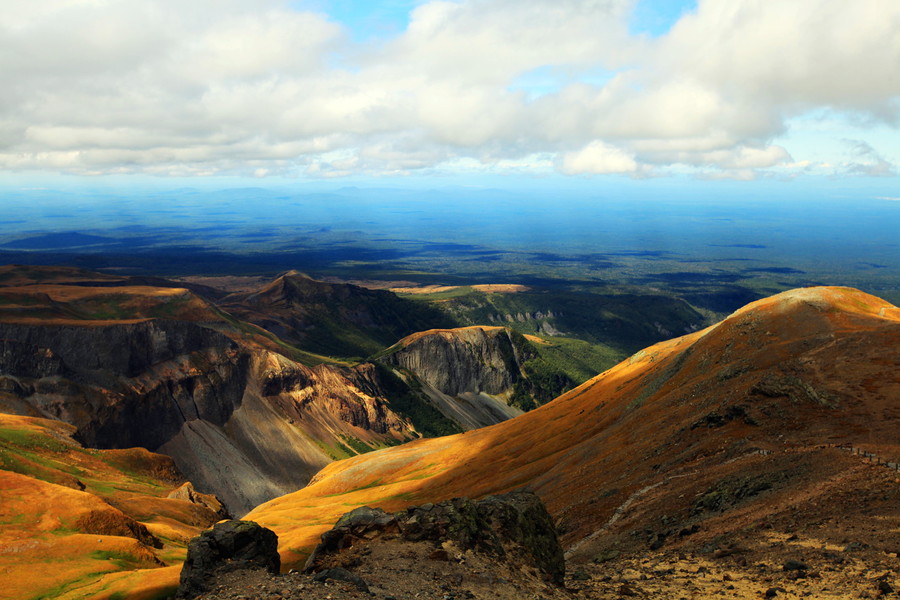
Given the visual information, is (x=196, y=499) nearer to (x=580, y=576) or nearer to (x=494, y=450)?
(x=494, y=450)

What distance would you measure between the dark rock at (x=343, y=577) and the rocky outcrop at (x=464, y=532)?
3.07 metres

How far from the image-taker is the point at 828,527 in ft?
86.8

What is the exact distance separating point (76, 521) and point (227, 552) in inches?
1334

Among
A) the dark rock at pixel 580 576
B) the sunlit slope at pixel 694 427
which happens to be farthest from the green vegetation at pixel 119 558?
the dark rock at pixel 580 576

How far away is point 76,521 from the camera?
51.1 m

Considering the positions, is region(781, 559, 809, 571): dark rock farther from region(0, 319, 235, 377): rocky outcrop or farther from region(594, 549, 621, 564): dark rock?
region(0, 319, 235, 377): rocky outcrop

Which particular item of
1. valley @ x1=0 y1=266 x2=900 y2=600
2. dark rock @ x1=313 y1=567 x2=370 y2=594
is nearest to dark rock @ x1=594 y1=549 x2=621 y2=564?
valley @ x1=0 y1=266 x2=900 y2=600

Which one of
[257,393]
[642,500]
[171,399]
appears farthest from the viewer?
[257,393]

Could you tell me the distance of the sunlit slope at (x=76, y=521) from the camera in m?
39.3

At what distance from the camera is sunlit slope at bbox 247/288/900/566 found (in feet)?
133

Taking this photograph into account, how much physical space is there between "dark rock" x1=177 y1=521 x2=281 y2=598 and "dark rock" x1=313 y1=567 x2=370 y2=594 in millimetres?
4608

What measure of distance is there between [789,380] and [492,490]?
110ft

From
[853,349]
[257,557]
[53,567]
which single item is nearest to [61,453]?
[53,567]

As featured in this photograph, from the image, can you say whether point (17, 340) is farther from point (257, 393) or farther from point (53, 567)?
point (53, 567)
